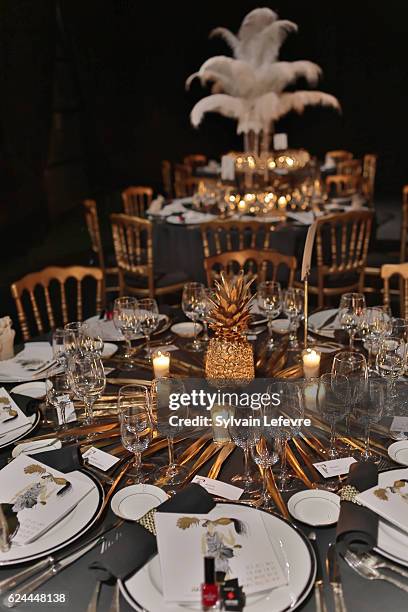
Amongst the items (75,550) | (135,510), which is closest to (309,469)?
(135,510)

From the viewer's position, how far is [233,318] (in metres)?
1.90

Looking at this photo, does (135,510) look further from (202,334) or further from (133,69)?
(133,69)

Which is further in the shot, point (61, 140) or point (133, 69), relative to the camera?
point (133, 69)

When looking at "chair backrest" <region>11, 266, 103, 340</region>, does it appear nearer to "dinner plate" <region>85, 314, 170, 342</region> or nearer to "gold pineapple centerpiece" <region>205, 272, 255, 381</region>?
"dinner plate" <region>85, 314, 170, 342</region>

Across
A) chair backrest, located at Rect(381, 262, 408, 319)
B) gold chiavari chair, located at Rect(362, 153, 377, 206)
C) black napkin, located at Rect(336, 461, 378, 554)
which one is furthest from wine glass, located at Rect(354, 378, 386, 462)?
gold chiavari chair, located at Rect(362, 153, 377, 206)

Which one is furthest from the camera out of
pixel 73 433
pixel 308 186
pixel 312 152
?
pixel 312 152

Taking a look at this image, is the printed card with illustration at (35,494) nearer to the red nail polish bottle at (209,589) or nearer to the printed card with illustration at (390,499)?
the red nail polish bottle at (209,589)

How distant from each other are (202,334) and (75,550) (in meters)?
1.23

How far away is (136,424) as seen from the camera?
1.58m

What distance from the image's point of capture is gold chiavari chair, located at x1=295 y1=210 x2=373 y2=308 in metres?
4.19

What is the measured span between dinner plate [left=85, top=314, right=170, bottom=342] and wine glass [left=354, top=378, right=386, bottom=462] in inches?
37.9

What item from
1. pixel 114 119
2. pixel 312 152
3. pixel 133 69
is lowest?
pixel 312 152

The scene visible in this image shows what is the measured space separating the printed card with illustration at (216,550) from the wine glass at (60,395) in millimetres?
563

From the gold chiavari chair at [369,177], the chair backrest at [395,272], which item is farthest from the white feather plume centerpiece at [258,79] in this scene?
the chair backrest at [395,272]
